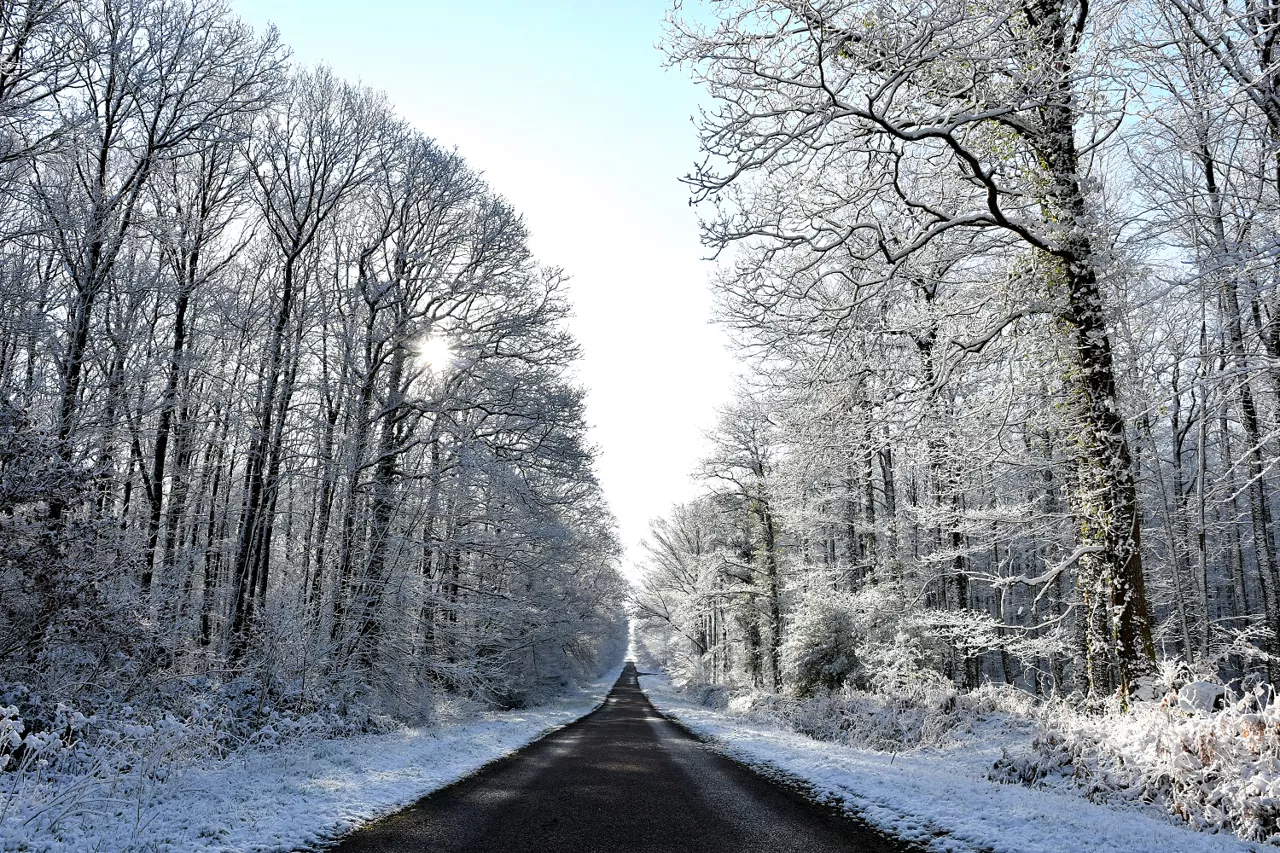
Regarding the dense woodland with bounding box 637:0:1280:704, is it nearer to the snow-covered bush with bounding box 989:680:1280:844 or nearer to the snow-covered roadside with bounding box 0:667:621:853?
the snow-covered bush with bounding box 989:680:1280:844

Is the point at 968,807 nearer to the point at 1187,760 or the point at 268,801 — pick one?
the point at 1187,760

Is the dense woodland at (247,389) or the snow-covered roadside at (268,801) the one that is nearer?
the snow-covered roadside at (268,801)

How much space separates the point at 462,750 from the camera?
11344 millimetres

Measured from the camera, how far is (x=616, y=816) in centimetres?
625

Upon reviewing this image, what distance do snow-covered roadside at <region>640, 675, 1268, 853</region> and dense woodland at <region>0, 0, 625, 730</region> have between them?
8.45 m

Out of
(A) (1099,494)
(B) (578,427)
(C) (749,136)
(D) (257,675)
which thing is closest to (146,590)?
(D) (257,675)

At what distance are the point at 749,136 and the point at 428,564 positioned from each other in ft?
49.6

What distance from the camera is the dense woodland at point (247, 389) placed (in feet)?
25.5

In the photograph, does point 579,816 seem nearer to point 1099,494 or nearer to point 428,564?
point 1099,494

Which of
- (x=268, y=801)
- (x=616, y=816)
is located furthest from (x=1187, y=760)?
(x=268, y=801)

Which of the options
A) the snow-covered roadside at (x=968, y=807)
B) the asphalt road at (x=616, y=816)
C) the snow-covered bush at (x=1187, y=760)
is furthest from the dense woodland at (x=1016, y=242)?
the asphalt road at (x=616, y=816)

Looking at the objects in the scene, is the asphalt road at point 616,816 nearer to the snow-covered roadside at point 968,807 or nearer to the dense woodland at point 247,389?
the snow-covered roadside at point 968,807

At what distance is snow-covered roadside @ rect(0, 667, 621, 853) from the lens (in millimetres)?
4688

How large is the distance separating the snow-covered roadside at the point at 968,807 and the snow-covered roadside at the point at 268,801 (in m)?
4.81
